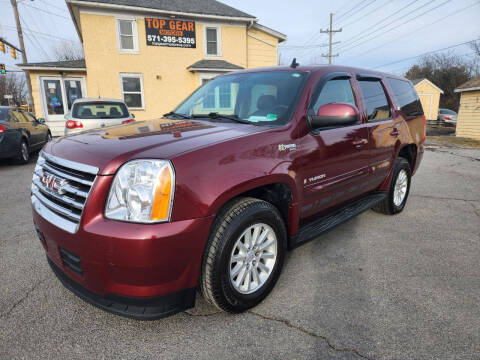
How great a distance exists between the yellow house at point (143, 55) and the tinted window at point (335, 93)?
1315 cm

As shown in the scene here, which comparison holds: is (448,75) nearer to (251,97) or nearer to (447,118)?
(447,118)

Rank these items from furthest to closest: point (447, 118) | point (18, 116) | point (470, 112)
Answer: point (447, 118), point (470, 112), point (18, 116)

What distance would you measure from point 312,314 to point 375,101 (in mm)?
2610

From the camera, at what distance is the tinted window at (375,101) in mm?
3555

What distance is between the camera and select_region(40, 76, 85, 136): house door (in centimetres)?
1522

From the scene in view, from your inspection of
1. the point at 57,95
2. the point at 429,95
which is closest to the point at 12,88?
the point at 57,95

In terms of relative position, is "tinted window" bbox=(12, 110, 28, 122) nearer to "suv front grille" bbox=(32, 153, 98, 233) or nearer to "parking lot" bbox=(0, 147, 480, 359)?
"parking lot" bbox=(0, 147, 480, 359)

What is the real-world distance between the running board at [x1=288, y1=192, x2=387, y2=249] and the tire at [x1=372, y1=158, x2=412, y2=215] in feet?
1.10

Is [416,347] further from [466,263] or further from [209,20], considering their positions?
[209,20]

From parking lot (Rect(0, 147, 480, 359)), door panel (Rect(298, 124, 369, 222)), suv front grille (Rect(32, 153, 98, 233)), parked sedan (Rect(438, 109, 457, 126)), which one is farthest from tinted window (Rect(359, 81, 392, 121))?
parked sedan (Rect(438, 109, 457, 126))

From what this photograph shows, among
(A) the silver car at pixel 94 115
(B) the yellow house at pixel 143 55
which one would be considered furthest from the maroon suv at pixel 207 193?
(B) the yellow house at pixel 143 55

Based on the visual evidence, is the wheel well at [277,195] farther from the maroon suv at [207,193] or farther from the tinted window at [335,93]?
the tinted window at [335,93]

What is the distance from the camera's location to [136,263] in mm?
1747

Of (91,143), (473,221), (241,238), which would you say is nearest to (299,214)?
(241,238)
